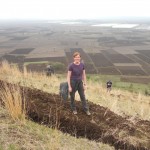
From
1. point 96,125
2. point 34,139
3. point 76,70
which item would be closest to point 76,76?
point 76,70

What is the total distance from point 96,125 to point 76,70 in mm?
1511

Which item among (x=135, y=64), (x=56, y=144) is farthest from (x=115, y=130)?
(x=135, y=64)

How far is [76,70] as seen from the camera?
296 inches

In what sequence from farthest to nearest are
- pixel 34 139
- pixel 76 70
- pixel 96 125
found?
pixel 76 70 → pixel 96 125 → pixel 34 139

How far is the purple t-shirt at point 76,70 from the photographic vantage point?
7.50 meters

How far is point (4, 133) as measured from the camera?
5.70 metres

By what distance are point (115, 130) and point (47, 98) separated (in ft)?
8.37

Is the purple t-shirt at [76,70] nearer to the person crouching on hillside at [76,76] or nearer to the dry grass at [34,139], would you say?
the person crouching on hillside at [76,76]

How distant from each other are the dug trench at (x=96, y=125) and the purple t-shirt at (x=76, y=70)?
97cm

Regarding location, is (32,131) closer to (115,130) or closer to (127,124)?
(115,130)

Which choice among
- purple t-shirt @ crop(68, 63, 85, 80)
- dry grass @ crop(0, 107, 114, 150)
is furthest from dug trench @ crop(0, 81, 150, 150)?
purple t-shirt @ crop(68, 63, 85, 80)

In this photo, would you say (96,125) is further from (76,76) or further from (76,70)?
(76,70)

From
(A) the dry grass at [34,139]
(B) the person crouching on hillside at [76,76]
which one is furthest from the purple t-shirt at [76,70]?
(A) the dry grass at [34,139]

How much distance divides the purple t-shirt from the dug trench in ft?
3.18
